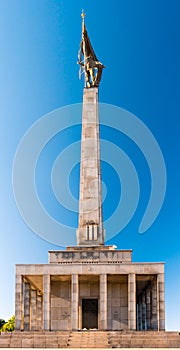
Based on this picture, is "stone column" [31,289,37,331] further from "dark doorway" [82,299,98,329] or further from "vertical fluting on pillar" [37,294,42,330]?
"dark doorway" [82,299,98,329]

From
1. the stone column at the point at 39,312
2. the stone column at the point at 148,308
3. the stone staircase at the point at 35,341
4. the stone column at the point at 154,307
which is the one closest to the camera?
the stone staircase at the point at 35,341

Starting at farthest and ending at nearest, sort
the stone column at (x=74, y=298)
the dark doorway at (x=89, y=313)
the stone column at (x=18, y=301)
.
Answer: the dark doorway at (x=89, y=313) < the stone column at (x=18, y=301) < the stone column at (x=74, y=298)

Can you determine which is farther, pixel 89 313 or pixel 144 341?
pixel 89 313

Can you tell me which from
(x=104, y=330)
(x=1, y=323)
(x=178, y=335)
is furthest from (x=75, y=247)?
(x=1, y=323)

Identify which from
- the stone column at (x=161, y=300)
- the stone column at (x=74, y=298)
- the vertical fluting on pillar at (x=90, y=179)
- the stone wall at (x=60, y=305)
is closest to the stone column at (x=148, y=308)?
the stone column at (x=161, y=300)

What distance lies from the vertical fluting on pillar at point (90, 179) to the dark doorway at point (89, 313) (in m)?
4.95

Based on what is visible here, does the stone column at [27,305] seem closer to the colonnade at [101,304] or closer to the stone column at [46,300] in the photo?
the colonnade at [101,304]

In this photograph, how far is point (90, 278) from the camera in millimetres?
46281

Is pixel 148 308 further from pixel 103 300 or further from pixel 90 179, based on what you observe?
pixel 90 179

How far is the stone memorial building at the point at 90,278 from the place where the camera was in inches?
1735

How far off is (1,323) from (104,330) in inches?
2926

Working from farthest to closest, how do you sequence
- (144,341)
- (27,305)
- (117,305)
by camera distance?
1. (27,305)
2. (117,305)
3. (144,341)

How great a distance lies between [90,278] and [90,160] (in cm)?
1017

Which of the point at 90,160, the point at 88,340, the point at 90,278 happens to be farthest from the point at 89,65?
the point at 88,340
